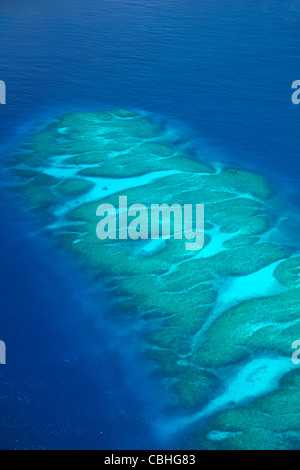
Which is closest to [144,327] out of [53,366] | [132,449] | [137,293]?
[137,293]

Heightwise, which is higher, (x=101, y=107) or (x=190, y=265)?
(x=101, y=107)

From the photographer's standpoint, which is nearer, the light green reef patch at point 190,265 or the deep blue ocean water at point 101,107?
the deep blue ocean water at point 101,107

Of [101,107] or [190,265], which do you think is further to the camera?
[101,107]

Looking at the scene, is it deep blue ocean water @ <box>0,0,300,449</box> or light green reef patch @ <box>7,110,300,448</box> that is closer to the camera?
deep blue ocean water @ <box>0,0,300,449</box>

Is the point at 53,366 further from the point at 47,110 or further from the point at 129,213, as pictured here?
the point at 47,110
